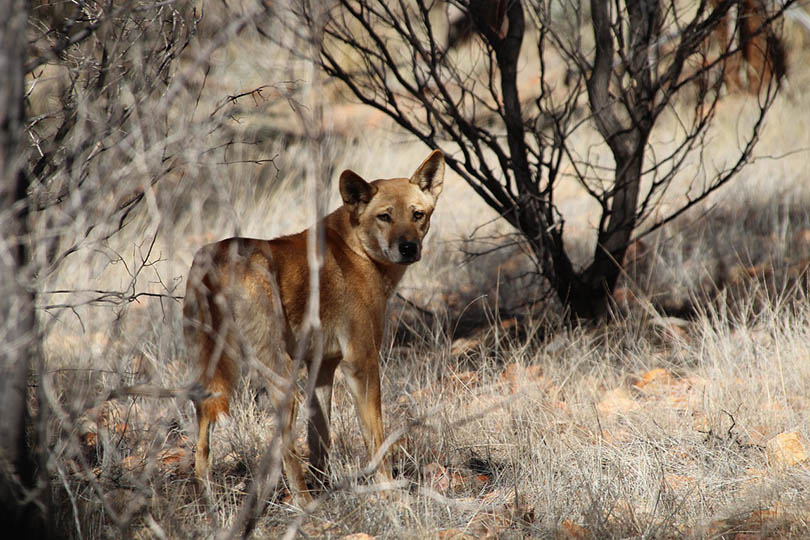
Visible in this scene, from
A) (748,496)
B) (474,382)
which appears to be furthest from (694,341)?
(748,496)

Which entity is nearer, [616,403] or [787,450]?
[787,450]

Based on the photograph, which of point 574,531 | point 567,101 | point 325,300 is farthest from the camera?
point 567,101

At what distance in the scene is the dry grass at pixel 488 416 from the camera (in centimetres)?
256

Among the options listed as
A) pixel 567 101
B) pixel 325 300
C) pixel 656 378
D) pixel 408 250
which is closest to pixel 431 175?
pixel 408 250

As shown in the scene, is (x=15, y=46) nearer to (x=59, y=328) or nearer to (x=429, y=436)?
(x=429, y=436)

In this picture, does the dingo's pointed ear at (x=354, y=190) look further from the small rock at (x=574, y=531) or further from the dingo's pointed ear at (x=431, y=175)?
the small rock at (x=574, y=531)

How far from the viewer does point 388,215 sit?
145 inches

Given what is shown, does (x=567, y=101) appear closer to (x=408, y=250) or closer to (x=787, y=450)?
(x=408, y=250)

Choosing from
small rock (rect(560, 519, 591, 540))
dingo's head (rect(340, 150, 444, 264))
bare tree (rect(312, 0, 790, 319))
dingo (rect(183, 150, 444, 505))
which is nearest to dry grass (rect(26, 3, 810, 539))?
small rock (rect(560, 519, 591, 540))

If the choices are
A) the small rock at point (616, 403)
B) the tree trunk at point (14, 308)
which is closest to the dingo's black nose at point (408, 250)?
the small rock at point (616, 403)

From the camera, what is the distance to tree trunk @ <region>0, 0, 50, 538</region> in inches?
65.4

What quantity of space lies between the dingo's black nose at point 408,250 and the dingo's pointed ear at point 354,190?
1.02ft

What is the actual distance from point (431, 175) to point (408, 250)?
0.54 meters

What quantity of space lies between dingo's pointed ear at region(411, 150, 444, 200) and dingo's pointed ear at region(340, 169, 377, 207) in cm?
27
